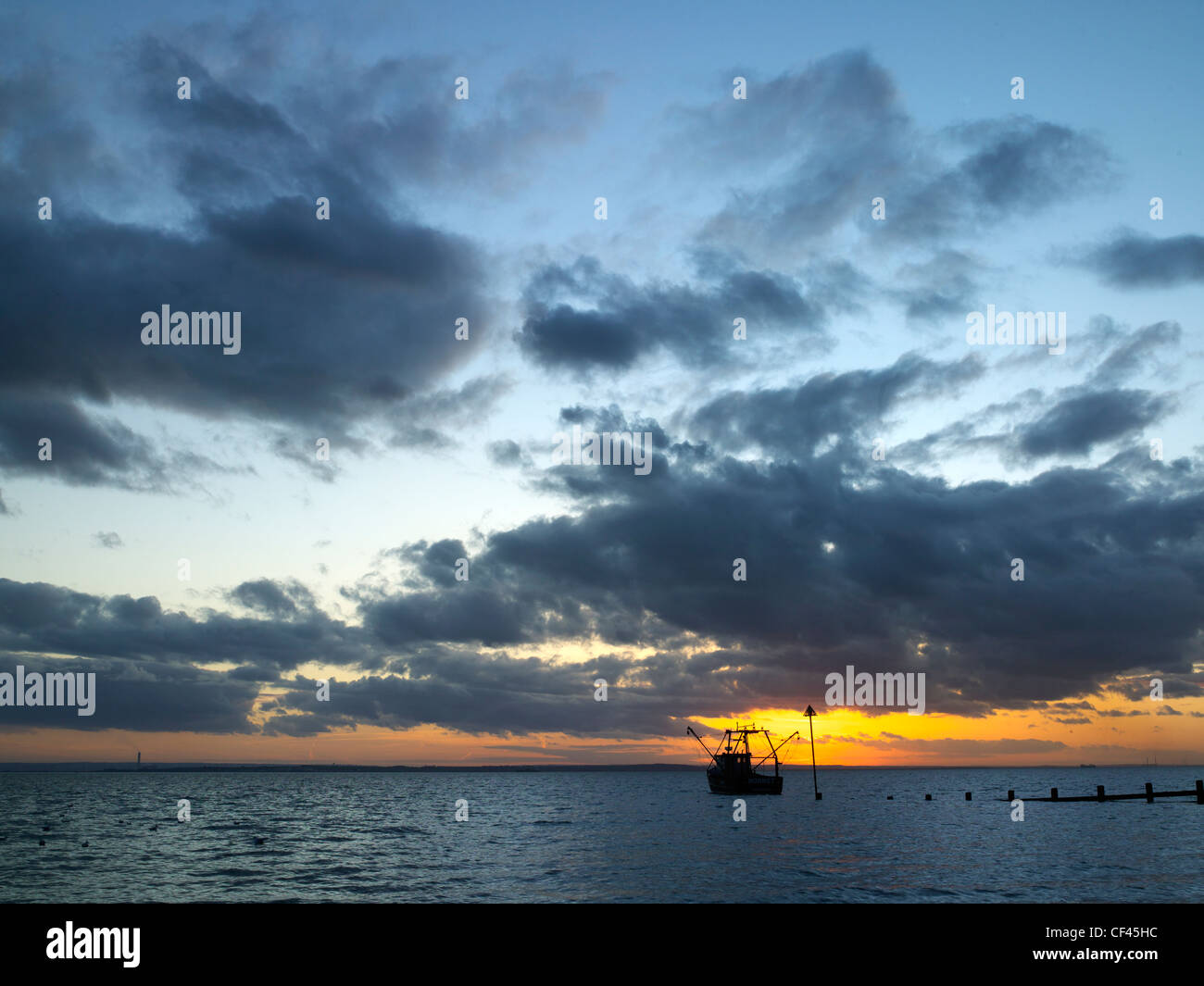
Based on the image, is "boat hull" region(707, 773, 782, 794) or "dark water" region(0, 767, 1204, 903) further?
"boat hull" region(707, 773, 782, 794)

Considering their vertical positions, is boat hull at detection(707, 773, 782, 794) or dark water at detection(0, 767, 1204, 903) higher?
dark water at detection(0, 767, 1204, 903)

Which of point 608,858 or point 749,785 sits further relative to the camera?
point 749,785

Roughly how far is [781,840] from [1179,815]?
66.5m

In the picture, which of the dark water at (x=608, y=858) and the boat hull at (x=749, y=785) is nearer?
the dark water at (x=608, y=858)

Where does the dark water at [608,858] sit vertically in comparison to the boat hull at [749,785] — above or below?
above

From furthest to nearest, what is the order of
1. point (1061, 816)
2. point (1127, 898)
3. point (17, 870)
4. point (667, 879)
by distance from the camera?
1. point (1061, 816)
2. point (17, 870)
3. point (667, 879)
4. point (1127, 898)

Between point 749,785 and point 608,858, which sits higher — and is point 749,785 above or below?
below

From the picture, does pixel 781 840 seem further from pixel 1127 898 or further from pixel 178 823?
pixel 178 823

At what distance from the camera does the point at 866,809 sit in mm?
137250
